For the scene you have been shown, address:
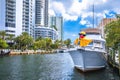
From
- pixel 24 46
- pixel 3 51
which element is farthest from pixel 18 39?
pixel 3 51

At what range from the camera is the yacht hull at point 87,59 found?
50.4 meters

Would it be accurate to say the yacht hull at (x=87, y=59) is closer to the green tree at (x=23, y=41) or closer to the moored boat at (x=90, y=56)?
the moored boat at (x=90, y=56)

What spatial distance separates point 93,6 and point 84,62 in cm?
2203

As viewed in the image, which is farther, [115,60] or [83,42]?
[115,60]

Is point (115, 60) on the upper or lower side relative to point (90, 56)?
lower

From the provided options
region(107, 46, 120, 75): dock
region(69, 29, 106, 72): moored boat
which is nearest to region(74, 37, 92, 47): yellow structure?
region(69, 29, 106, 72): moored boat

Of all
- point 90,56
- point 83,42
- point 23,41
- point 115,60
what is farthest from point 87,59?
point 23,41

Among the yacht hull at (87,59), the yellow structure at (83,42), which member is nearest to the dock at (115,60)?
the yacht hull at (87,59)

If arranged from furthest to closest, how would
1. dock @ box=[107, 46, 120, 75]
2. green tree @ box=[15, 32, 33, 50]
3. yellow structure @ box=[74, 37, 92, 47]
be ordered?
green tree @ box=[15, 32, 33, 50] < yellow structure @ box=[74, 37, 92, 47] < dock @ box=[107, 46, 120, 75]

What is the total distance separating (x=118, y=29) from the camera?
5275 centimetres

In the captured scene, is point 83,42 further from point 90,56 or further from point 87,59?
point 87,59

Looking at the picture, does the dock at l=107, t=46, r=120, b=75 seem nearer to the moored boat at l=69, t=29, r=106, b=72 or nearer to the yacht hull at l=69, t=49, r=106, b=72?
the moored boat at l=69, t=29, r=106, b=72

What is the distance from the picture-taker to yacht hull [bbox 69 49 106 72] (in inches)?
1984

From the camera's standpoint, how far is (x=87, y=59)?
50.8 metres
